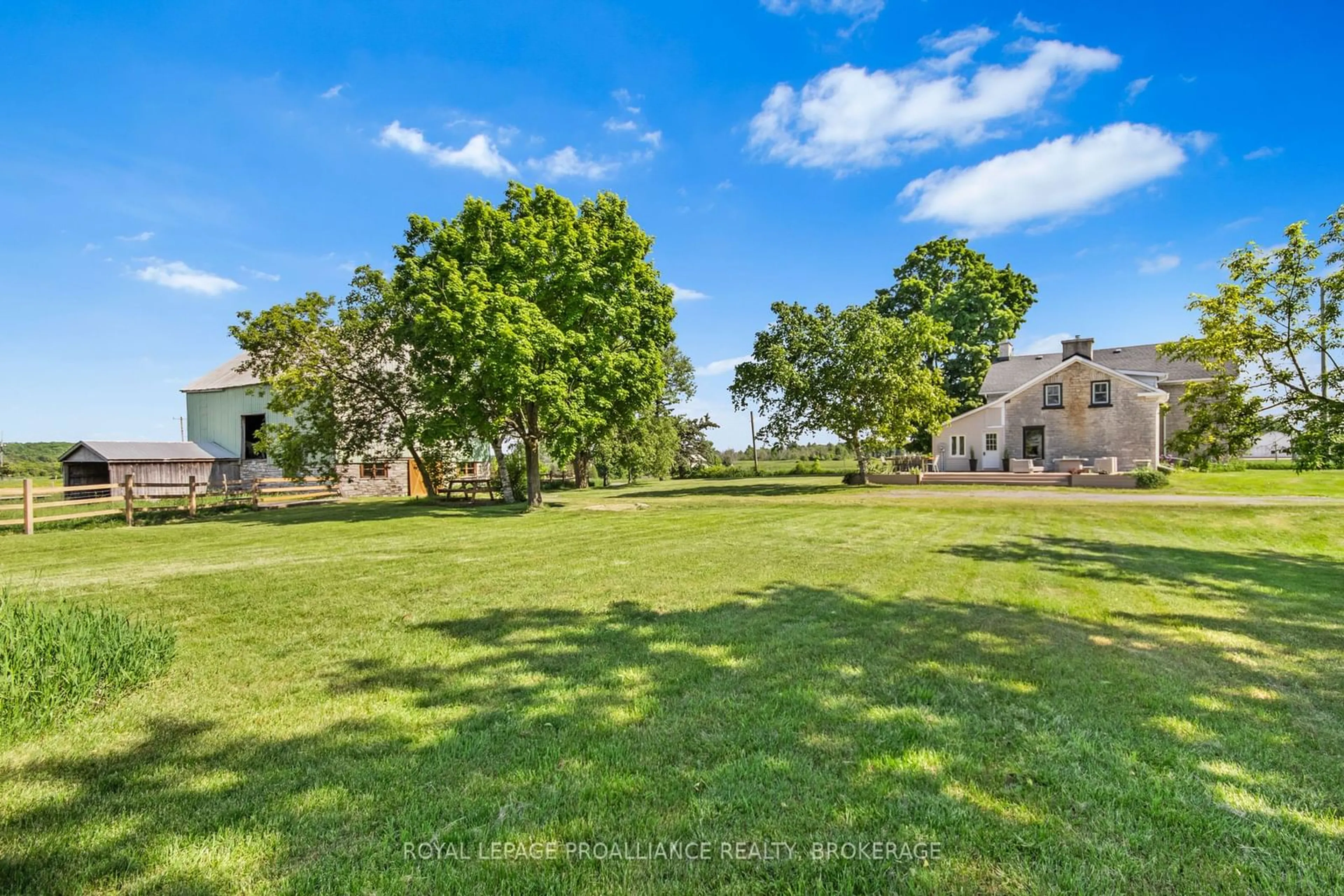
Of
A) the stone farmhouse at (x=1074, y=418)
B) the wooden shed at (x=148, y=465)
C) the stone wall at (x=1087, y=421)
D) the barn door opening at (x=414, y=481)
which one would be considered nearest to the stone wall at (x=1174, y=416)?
the stone farmhouse at (x=1074, y=418)

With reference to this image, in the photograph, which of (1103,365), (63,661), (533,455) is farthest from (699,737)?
(1103,365)

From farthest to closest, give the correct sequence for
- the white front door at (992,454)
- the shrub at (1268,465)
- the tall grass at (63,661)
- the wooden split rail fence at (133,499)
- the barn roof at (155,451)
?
the white front door at (992,454), the shrub at (1268,465), the barn roof at (155,451), the wooden split rail fence at (133,499), the tall grass at (63,661)

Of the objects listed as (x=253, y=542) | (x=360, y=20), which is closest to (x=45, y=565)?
(x=253, y=542)

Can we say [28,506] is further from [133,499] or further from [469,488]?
[469,488]

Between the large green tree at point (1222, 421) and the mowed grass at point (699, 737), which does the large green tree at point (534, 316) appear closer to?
the mowed grass at point (699, 737)

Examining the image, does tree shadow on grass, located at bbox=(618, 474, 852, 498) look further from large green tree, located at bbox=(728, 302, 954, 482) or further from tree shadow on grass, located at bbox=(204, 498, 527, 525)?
tree shadow on grass, located at bbox=(204, 498, 527, 525)

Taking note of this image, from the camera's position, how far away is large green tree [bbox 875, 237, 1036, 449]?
40.7m

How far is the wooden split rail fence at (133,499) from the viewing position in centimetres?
1538

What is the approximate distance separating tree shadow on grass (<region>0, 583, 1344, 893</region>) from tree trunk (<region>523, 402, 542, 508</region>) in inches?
613

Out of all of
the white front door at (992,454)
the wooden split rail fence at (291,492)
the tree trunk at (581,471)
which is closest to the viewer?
the wooden split rail fence at (291,492)

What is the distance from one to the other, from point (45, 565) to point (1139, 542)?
19.2 m

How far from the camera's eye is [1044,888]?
2.13 m

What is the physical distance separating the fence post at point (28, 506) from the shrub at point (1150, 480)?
35.5m

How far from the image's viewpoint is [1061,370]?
32344 millimetres
